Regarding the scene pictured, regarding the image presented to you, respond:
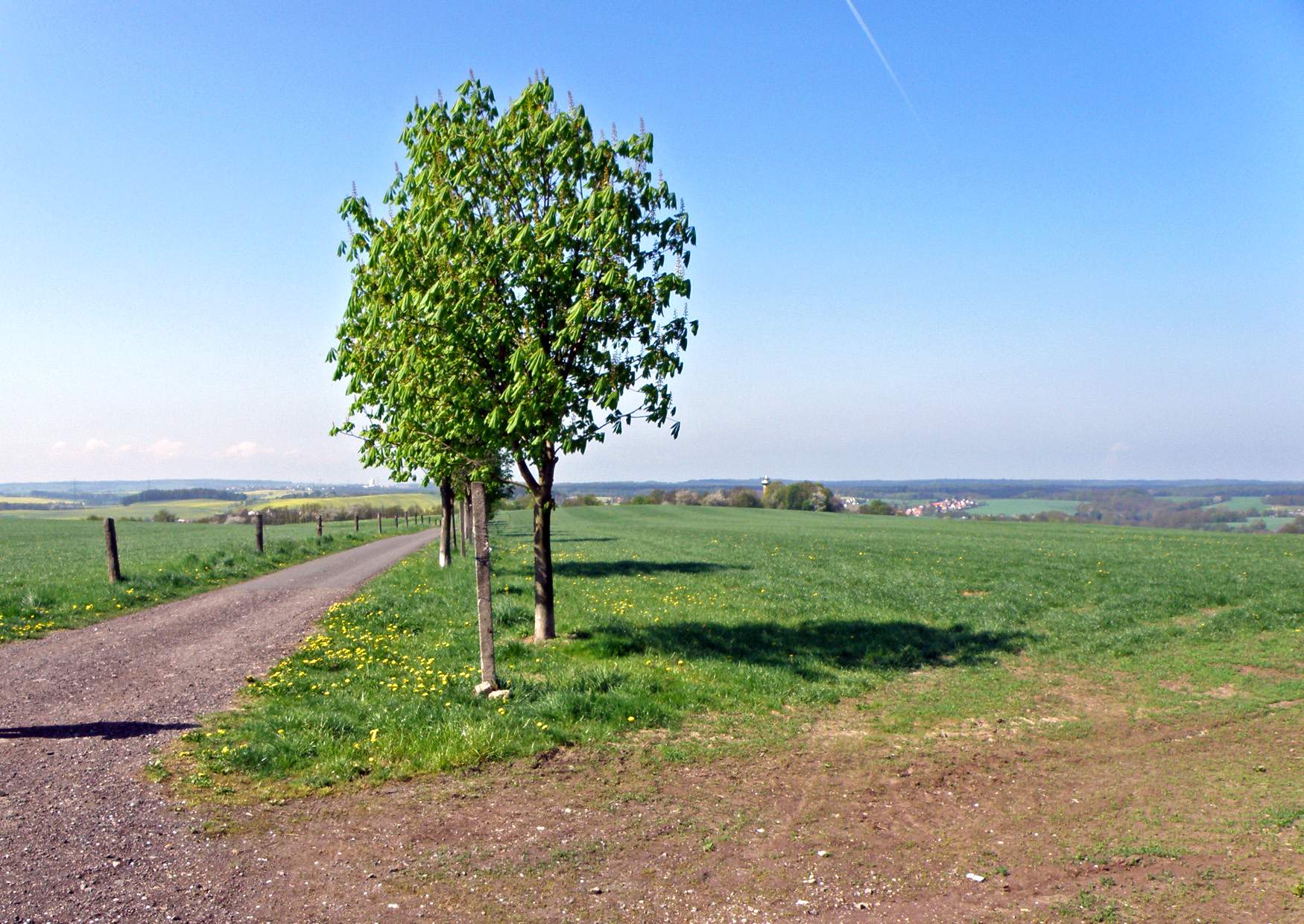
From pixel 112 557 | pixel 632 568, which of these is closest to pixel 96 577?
pixel 112 557

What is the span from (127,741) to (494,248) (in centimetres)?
770

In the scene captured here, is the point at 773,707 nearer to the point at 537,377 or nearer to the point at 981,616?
the point at 537,377

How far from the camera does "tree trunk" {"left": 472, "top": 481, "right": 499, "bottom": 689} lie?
35.5ft

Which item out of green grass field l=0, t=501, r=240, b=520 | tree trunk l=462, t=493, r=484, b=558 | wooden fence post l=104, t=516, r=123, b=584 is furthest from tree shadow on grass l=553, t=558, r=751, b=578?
green grass field l=0, t=501, r=240, b=520

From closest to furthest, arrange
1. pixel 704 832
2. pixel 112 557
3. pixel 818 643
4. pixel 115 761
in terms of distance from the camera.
→ pixel 704 832 < pixel 115 761 < pixel 818 643 < pixel 112 557

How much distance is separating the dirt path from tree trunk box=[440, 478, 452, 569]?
399 inches

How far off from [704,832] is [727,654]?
7.32 m

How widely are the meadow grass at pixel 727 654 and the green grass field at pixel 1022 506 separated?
95.5 m

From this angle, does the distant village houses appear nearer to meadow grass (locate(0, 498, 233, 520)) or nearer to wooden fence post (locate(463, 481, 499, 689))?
wooden fence post (locate(463, 481, 499, 689))

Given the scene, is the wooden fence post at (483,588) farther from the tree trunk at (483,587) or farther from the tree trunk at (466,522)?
the tree trunk at (466,522)

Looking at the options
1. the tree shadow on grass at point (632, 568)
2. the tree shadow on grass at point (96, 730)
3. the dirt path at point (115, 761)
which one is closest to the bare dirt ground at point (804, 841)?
the dirt path at point (115, 761)

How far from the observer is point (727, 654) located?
14.2m

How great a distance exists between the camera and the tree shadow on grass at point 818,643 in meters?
13.9

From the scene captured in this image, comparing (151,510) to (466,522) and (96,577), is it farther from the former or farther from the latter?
(96,577)
